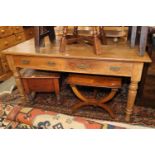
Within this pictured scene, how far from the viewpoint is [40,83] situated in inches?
69.2

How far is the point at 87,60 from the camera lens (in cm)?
137

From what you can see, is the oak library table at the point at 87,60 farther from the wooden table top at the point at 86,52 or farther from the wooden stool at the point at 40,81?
the wooden stool at the point at 40,81

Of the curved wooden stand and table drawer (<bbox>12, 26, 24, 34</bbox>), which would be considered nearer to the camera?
the curved wooden stand

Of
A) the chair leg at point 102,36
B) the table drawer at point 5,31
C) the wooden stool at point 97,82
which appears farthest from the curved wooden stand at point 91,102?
the table drawer at point 5,31

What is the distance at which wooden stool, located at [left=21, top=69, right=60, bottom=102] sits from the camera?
5.63ft

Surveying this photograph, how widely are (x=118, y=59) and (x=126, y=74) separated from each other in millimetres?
153

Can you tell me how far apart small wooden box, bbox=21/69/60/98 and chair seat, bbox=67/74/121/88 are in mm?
211

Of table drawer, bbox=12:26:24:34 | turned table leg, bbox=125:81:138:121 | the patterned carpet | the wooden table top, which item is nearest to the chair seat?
turned table leg, bbox=125:81:138:121

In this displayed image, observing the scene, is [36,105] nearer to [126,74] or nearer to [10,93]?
[10,93]

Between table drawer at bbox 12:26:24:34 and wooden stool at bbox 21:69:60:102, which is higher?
table drawer at bbox 12:26:24:34

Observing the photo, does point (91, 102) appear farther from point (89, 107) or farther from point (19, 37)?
point (19, 37)

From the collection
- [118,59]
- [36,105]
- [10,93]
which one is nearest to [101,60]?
[118,59]

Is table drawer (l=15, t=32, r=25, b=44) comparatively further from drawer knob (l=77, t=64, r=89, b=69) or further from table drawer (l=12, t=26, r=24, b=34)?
drawer knob (l=77, t=64, r=89, b=69)

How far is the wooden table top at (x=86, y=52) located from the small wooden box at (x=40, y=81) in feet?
1.00
